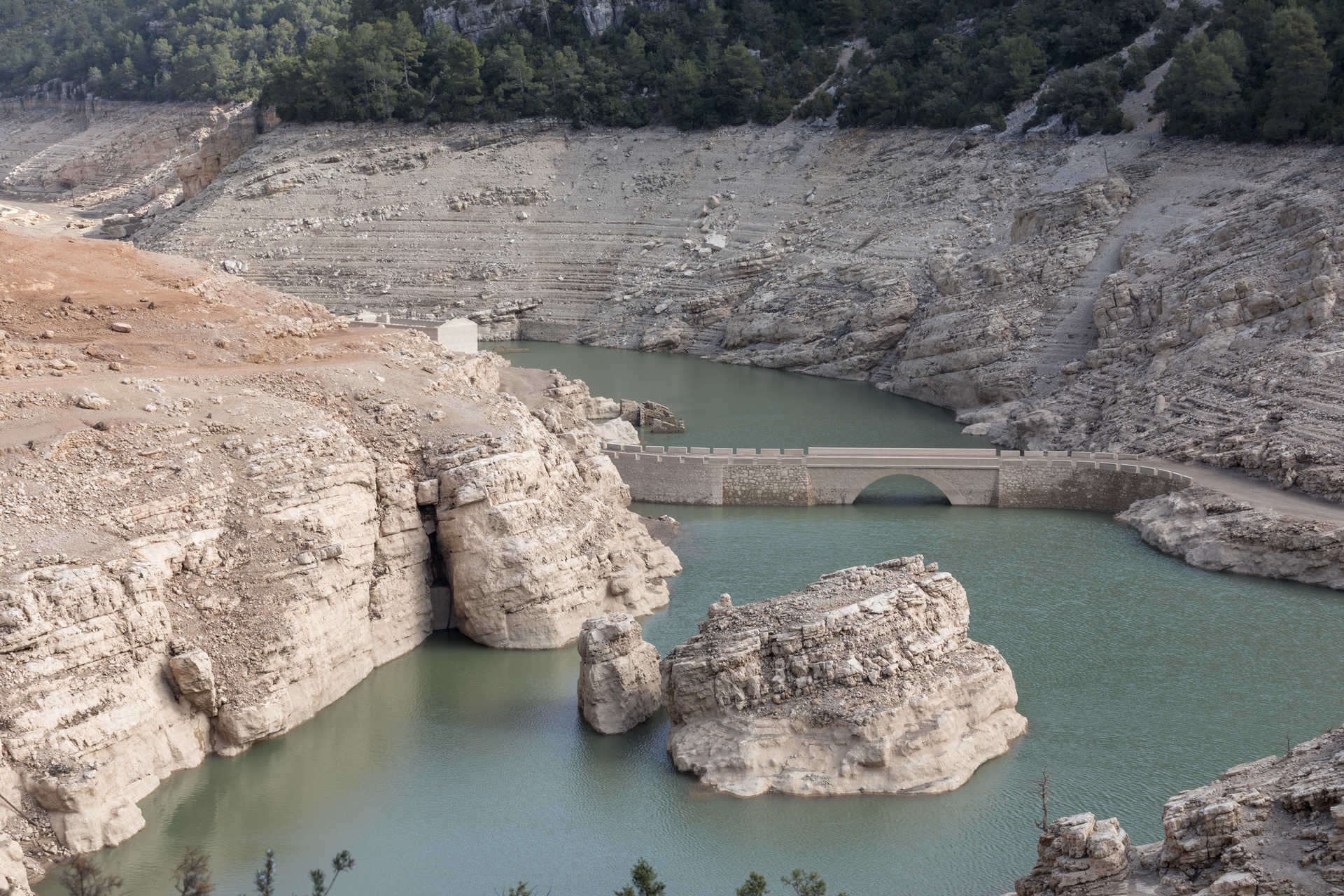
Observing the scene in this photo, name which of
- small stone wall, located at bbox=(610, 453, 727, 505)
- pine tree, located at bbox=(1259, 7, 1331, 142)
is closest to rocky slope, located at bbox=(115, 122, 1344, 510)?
pine tree, located at bbox=(1259, 7, 1331, 142)

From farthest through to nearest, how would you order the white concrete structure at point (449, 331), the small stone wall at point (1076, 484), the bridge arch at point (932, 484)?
the bridge arch at point (932, 484), the white concrete structure at point (449, 331), the small stone wall at point (1076, 484)

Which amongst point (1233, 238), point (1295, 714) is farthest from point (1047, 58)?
point (1295, 714)

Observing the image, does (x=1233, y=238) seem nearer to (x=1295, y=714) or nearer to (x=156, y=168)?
(x=1295, y=714)

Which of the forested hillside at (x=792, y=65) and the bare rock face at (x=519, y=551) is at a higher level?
the forested hillside at (x=792, y=65)

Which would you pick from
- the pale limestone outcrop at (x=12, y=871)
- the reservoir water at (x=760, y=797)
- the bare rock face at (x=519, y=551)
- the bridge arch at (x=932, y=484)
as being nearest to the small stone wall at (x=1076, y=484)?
the bridge arch at (x=932, y=484)

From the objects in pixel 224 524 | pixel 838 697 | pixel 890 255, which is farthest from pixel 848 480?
pixel 890 255

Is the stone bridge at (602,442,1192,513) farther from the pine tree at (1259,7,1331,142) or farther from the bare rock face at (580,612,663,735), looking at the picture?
the pine tree at (1259,7,1331,142)

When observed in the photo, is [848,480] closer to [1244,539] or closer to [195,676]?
[1244,539]

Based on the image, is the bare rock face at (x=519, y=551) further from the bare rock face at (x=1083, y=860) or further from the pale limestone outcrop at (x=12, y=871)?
the bare rock face at (x=1083, y=860)
